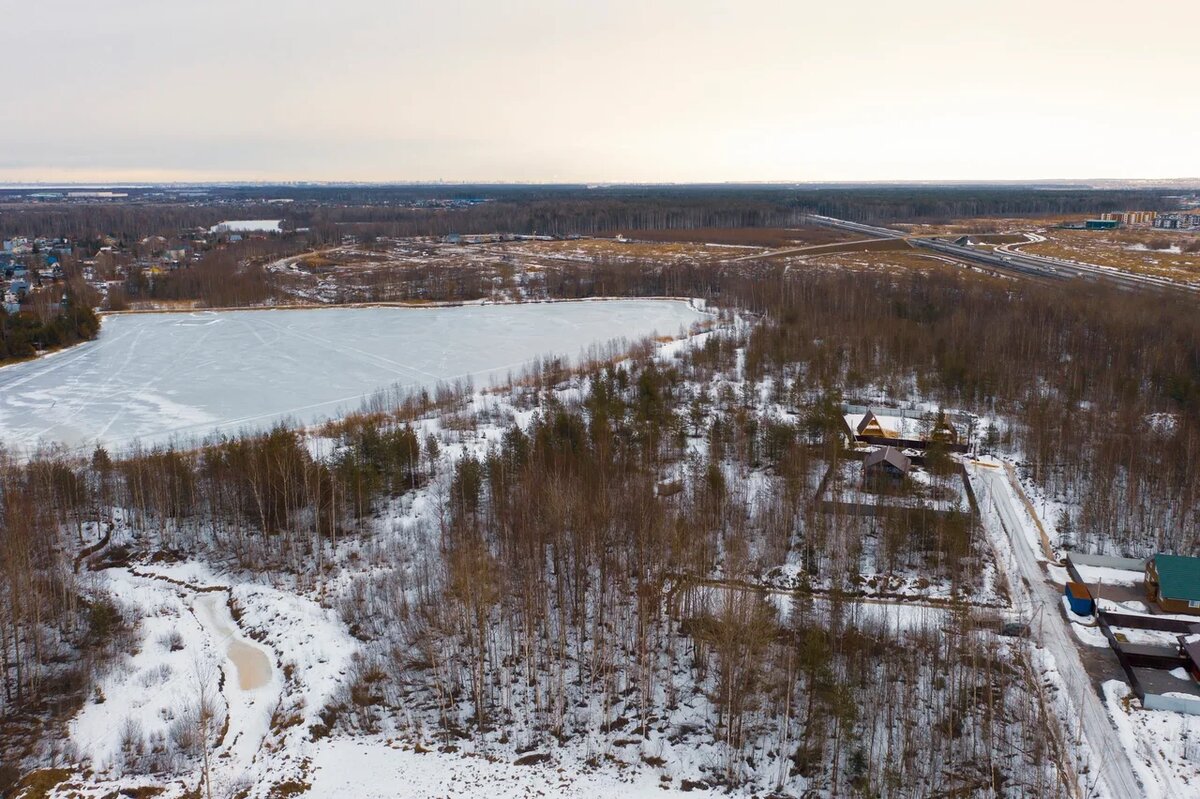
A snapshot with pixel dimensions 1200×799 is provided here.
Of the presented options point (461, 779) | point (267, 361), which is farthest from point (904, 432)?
point (267, 361)

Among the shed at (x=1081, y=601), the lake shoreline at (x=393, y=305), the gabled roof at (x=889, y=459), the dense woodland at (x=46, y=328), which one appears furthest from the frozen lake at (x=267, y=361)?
the shed at (x=1081, y=601)

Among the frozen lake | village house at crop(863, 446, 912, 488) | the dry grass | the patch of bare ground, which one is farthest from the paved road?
the patch of bare ground

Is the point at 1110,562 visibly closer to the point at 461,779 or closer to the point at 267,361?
the point at 461,779

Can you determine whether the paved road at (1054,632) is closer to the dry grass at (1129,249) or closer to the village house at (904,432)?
the village house at (904,432)

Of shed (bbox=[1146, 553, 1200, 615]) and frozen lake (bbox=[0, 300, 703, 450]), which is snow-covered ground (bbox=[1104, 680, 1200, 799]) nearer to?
shed (bbox=[1146, 553, 1200, 615])

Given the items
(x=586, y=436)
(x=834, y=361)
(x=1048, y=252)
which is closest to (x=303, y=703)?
(x=586, y=436)

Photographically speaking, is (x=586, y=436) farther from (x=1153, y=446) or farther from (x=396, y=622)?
(x=1153, y=446)
